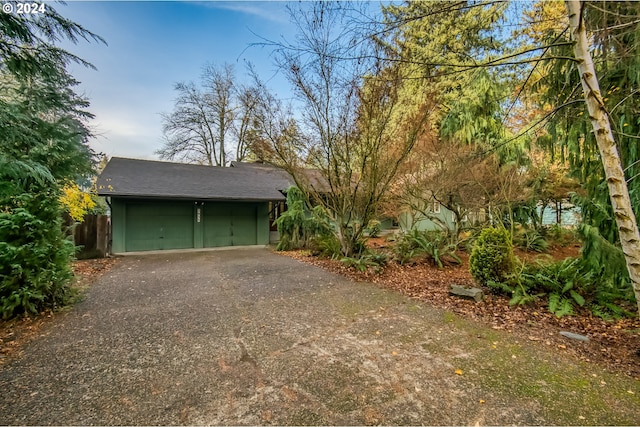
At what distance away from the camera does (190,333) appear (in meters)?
3.66

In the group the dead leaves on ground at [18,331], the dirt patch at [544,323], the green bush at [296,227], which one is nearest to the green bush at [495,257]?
the dirt patch at [544,323]

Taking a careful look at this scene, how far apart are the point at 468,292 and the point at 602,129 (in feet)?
10.7

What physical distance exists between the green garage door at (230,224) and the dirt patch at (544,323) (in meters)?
7.42

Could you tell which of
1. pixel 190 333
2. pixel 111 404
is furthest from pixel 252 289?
pixel 111 404

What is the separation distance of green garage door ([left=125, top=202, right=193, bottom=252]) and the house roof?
79cm

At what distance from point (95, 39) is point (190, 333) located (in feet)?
14.9

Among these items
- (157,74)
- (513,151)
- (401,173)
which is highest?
(157,74)

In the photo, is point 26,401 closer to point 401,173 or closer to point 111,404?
point 111,404

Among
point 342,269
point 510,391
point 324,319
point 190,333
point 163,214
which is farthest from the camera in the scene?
point 163,214

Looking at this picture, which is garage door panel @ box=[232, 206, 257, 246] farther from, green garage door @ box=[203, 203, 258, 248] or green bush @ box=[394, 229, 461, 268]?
green bush @ box=[394, 229, 461, 268]

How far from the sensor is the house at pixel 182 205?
10234 mm

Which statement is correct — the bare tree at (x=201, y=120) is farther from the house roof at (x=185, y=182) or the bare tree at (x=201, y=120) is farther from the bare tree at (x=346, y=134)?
the bare tree at (x=346, y=134)

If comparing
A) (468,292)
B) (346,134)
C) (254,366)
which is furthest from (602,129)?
(346,134)

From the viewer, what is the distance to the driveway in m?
2.17
